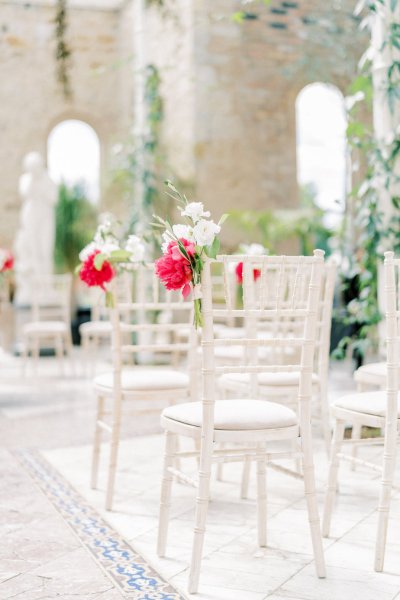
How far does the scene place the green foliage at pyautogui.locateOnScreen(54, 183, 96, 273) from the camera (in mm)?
11062

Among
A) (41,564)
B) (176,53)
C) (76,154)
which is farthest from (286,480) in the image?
(76,154)

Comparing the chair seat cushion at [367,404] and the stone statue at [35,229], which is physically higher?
→ the stone statue at [35,229]

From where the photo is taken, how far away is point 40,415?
18.1 feet

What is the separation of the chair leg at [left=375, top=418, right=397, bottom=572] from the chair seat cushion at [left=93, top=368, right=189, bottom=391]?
1.03 m

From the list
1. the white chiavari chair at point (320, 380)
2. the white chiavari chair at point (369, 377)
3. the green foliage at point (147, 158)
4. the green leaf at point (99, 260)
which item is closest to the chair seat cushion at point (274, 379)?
the white chiavari chair at point (320, 380)

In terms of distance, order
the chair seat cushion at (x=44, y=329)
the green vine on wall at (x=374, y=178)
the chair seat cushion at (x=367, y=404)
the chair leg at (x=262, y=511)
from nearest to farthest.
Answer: the chair seat cushion at (x=367, y=404) → the chair leg at (x=262, y=511) → the green vine on wall at (x=374, y=178) → the chair seat cushion at (x=44, y=329)

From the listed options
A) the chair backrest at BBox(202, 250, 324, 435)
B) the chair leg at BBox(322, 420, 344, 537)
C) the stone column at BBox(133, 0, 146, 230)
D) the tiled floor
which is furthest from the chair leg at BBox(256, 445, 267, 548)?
the stone column at BBox(133, 0, 146, 230)

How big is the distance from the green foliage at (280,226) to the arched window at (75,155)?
3001mm

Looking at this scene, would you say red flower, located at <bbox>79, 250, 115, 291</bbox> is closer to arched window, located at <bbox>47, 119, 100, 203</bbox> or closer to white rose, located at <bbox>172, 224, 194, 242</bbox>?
white rose, located at <bbox>172, 224, 194, 242</bbox>

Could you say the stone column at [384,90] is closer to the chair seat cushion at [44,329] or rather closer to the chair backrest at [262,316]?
the chair backrest at [262,316]

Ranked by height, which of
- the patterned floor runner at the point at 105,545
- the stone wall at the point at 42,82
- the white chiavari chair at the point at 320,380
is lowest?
the patterned floor runner at the point at 105,545

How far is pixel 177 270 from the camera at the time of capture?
2352mm

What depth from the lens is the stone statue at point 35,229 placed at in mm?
9320

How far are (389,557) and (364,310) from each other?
227cm
